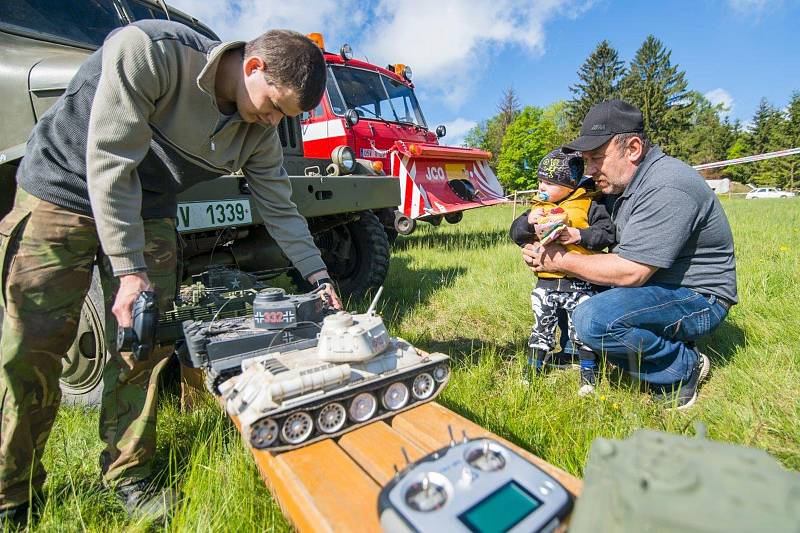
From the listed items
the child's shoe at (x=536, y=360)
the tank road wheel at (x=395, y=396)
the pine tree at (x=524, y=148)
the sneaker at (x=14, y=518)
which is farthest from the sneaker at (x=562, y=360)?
the pine tree at (x=524, y=148)

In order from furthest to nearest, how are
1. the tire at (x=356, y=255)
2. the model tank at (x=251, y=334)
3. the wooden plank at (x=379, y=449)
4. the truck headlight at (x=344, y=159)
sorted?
the tire at (x=356, y=255)
the truck headlight at (x=344, y=159)
the model tank at (x=251, y=334)
the wooden plank at (x=379, y=449)

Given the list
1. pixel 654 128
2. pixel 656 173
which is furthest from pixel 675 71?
pixel 656 173

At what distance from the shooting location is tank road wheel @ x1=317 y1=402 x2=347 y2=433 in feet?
4.45

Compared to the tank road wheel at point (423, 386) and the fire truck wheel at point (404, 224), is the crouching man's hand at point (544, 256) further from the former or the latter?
the fire truck wheel at point (404, 224)

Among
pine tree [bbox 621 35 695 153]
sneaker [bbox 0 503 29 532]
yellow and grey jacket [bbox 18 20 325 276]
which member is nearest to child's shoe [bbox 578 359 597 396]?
yellow and grey jacket [bbox 18 20 325 276]

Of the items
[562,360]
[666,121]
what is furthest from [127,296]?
[666,121]

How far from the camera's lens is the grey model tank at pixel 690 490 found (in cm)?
61

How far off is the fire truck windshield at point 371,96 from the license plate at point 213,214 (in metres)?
4.00

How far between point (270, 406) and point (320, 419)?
0.17m

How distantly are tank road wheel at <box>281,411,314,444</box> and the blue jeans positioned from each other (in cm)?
148

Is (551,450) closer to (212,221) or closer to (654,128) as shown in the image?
(212,221)

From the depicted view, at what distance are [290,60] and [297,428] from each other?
1.11 m

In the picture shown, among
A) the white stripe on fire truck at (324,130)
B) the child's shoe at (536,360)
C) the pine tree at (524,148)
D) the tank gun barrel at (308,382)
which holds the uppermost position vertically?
the pine tree at (524,148)

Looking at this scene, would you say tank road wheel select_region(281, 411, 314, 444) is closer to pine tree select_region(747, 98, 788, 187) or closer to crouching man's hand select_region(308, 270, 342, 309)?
crouching man's hand select_region(308, 270, 342, 309)
